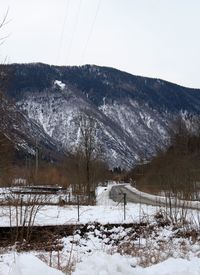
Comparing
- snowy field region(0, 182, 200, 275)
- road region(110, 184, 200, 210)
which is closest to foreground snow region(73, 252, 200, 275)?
snowy field region(0, 182, 200, 275)

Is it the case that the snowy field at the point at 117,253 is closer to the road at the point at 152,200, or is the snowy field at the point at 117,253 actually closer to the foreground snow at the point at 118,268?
the foreground snow at the point at 118,268

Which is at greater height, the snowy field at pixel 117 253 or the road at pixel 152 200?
the road at pixel 152 200

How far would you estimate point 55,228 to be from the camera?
20.1 m

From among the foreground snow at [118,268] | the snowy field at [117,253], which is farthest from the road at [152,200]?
the foreground snow at [118,268]

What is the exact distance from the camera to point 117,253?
360 inches

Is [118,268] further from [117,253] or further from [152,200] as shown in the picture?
[152,200]

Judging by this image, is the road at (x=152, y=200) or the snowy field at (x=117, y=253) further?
the road at (x=152, y=200)

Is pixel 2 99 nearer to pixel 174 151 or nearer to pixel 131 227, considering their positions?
pixel 131 227

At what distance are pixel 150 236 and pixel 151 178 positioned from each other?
226 feet

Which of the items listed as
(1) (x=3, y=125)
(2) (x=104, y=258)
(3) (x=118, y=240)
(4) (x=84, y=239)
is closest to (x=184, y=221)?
(3) (x=118, y=240)

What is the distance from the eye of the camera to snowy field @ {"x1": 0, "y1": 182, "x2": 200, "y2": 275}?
6652 mm

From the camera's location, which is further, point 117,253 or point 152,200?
point 152,200

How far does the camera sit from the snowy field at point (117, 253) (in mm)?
6652

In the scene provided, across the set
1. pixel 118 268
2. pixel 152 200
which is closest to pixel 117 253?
pixel 118 268
